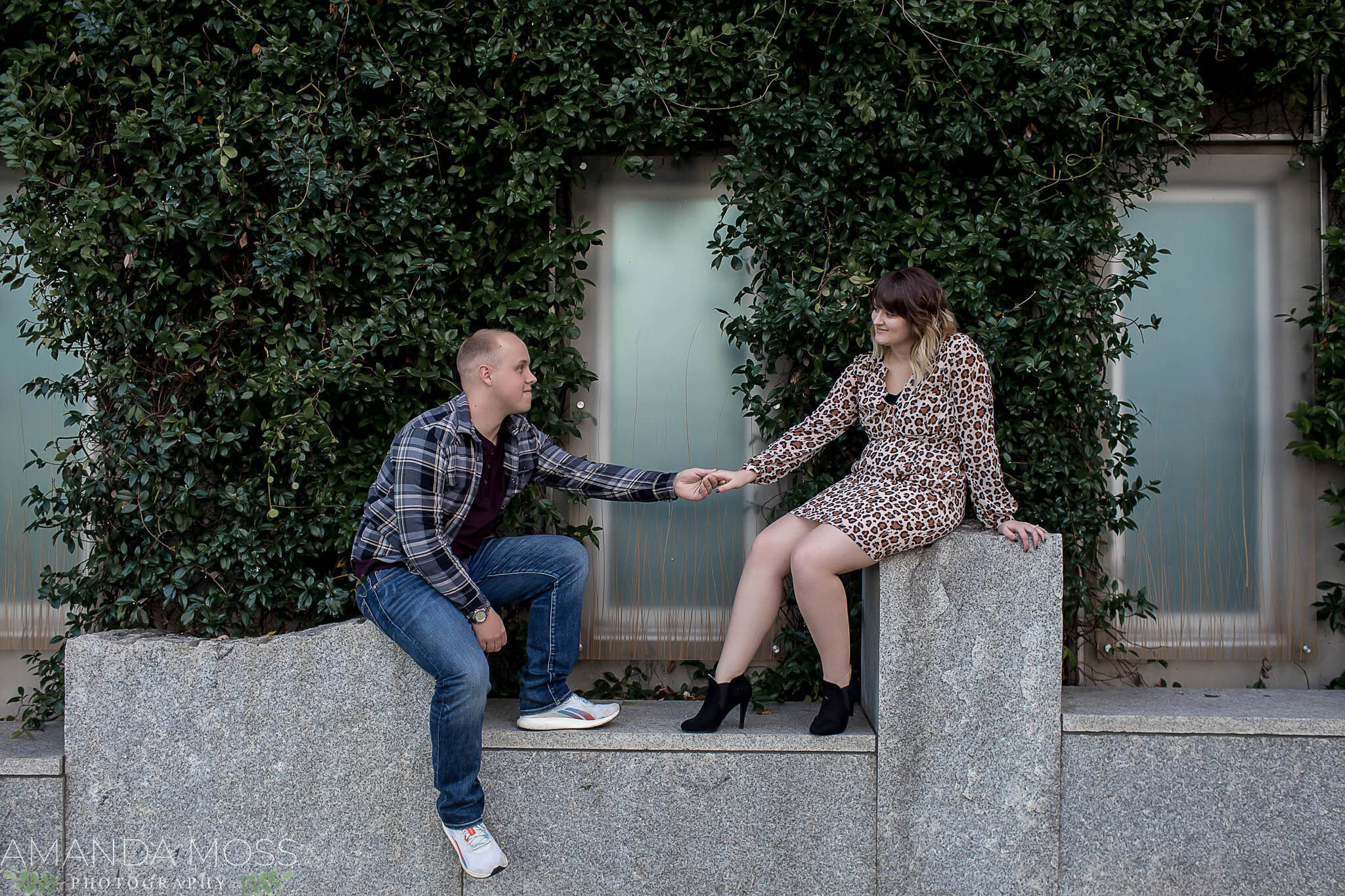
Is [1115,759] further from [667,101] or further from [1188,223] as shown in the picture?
[667,101]

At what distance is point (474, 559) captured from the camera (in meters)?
3.42

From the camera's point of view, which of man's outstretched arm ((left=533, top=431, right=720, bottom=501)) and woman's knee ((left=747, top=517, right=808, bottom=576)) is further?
man's outstretched arm ((left=533, top=431, right=720, bottom=501))

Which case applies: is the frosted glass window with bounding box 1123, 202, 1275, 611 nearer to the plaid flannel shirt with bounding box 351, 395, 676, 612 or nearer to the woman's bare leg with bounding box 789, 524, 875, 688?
the woman's bare leg with bounding box 789, 524, 875, 688

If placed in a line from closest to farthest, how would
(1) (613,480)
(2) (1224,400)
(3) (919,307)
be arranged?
(3) (919,307) < (1) (613,480) < (2) (1224,400)

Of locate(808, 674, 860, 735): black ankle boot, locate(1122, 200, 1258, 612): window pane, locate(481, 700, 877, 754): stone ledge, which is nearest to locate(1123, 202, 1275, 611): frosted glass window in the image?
locate(1122, 200, 1258, 612): window pane

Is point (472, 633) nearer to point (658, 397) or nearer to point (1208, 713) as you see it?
point (658, 397)

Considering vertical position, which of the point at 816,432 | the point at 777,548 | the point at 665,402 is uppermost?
the point at 665,402

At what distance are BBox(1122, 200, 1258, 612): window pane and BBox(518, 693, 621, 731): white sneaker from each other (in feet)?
7.99

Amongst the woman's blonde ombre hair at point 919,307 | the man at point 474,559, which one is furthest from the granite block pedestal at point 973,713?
the man at point 474,559

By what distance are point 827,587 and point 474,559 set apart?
4.21 ft

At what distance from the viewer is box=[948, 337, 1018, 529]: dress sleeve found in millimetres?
3301

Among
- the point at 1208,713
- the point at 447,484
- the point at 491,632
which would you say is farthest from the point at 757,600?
the point at 1208,713

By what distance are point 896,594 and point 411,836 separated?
1.92 m

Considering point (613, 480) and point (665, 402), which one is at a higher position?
point (665, 402)
